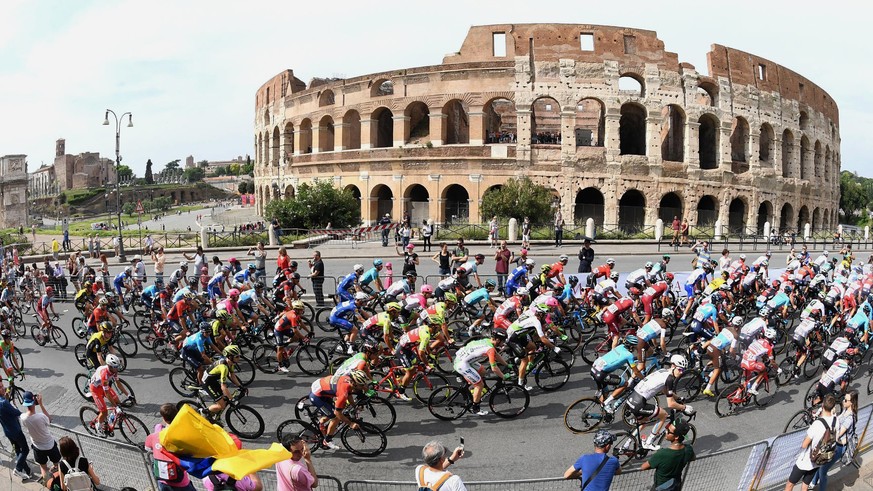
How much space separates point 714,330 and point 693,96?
33.7 m

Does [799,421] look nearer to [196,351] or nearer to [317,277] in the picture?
[196,351]

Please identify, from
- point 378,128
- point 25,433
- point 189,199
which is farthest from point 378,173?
point 189,199

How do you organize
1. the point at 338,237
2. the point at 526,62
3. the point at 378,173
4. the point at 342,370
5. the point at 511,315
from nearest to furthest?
the point at 342,370, the point at 511,315, the point at 338,237, the point at 526,62, the point at 378,173

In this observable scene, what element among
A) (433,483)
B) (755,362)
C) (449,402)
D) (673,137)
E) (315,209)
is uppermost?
(673,137)

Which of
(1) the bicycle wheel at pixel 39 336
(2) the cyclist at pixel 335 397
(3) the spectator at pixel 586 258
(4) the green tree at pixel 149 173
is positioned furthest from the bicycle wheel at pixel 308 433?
(4) the green tree at pixel 149 173

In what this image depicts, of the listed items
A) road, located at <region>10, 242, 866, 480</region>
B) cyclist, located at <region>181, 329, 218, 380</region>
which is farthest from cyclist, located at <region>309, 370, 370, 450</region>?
cyclist, located at <region>181, 329, 218, 380</region>

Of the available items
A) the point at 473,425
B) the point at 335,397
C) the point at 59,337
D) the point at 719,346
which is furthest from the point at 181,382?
the point at 719,346

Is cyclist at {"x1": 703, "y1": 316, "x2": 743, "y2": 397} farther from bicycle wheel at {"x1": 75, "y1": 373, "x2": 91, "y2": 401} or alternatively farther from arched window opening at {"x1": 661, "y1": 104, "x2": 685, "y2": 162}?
arched window opening at {"x1": 661, "y1": 104, "x2": 685, "y2": 162}

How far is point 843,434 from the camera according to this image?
743 cm

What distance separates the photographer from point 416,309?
1245 cm

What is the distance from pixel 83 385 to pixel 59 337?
497 centimetres

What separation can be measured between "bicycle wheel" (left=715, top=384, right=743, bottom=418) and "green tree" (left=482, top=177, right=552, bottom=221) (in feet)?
78.5

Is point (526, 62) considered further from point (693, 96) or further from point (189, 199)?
point (189, 199)

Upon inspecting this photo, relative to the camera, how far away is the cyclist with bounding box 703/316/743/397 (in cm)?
1027
